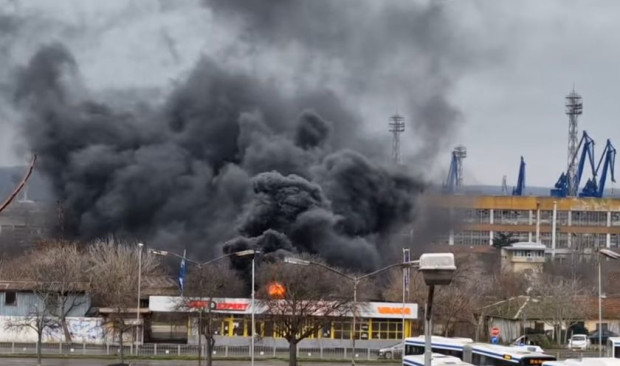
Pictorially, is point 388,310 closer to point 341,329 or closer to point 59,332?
point 341,329

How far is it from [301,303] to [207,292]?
30.7 ft

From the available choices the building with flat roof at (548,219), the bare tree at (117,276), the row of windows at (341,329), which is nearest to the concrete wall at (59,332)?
the bare tree at (117,276)

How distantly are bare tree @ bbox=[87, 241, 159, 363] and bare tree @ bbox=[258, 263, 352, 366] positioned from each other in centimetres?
923

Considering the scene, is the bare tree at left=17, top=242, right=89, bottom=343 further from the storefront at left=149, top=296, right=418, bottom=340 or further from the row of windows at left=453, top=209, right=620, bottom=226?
the row of windows at left=453, top=209, right=620, bottom=226

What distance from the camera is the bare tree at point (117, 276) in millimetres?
73438

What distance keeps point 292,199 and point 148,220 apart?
23.0 meters

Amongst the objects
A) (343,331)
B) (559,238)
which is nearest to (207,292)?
(343,331)

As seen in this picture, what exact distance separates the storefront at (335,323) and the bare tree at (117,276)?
3.56 metres

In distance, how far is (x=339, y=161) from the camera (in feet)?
403

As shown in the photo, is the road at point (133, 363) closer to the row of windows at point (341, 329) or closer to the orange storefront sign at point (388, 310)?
the row of windows at point (341, 329)

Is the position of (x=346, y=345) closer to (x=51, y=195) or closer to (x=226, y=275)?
(x=226, y=275)

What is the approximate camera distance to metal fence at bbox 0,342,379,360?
71.8 meters

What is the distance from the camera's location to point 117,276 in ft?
296

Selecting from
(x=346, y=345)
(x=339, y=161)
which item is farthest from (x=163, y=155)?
(x=346, y=345)
